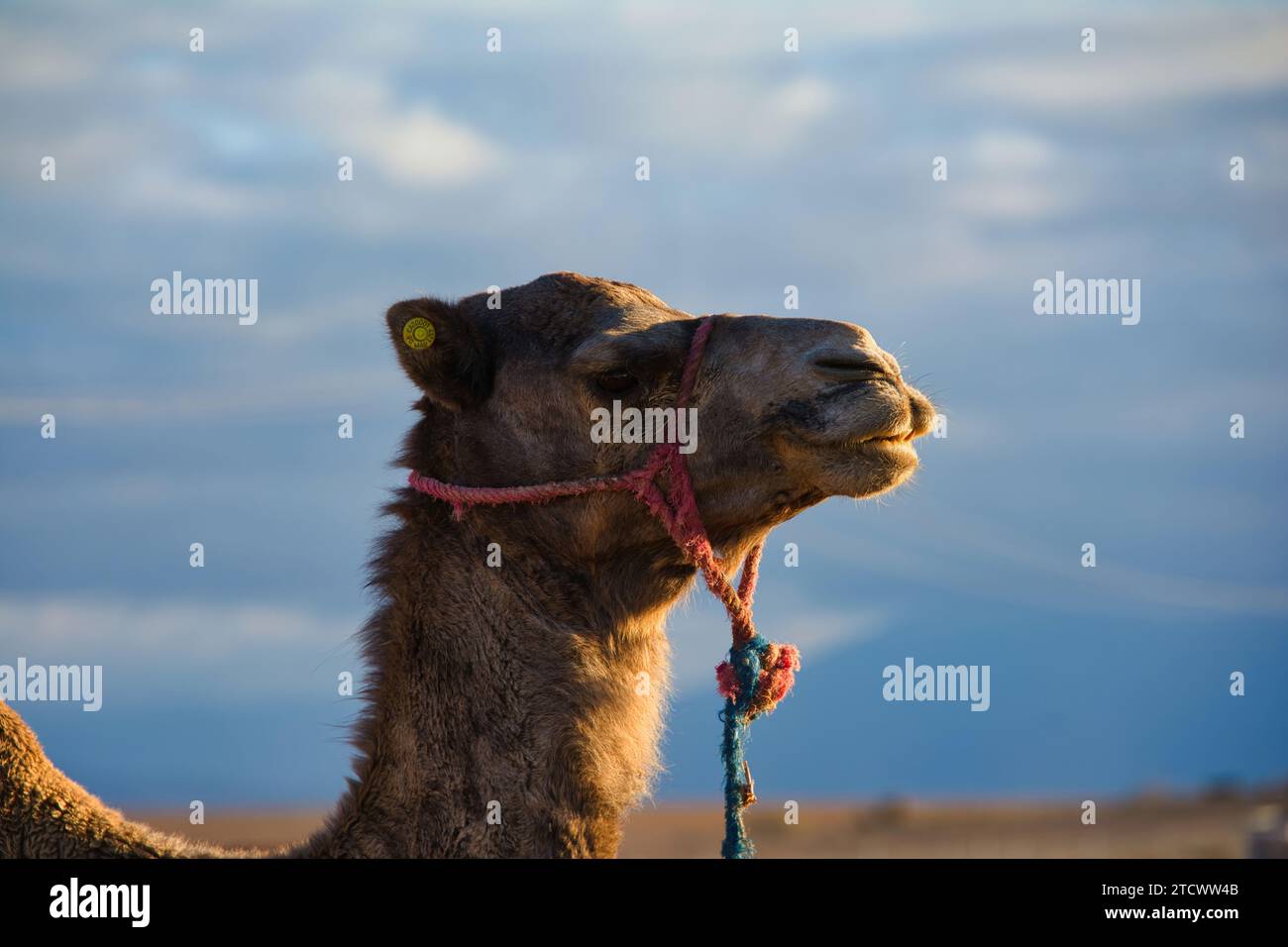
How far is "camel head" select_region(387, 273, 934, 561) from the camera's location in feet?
18.6

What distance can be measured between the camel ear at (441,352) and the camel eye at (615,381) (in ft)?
1.63

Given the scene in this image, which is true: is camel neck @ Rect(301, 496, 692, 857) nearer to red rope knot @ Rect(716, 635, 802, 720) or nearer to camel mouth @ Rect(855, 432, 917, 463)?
red rope knot @ Rect(716, 635, 802, 720)

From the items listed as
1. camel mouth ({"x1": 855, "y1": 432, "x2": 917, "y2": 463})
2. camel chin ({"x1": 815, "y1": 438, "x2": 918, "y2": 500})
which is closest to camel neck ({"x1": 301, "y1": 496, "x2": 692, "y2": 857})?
camel chin ({"x1": 815, "y1": 438, "x2": 918, "y2": 500})

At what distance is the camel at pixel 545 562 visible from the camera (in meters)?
5.64

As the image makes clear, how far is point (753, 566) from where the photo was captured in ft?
20.6

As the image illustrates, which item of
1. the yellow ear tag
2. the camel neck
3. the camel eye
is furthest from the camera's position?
the yellow ear tag

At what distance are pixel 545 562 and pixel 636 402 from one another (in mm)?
706

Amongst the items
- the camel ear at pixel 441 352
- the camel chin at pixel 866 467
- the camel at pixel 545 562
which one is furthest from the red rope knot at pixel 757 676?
the camel ear at pixel 441 352

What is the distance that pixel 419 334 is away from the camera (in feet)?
20.1

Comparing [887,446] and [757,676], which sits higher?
[887,446]

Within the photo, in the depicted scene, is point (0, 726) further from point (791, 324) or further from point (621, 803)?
point (791, 324)

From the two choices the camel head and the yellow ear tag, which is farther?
the yellow ear tag

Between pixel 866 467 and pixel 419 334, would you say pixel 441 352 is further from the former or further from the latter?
pixel 866 467

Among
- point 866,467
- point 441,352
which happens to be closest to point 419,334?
point 441,352
